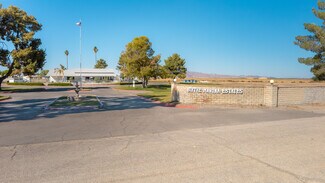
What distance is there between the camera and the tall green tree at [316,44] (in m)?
25.7

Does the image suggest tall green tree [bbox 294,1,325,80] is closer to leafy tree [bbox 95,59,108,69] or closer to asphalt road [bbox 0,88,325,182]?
asphalt road [bbox 0,88,325,182]

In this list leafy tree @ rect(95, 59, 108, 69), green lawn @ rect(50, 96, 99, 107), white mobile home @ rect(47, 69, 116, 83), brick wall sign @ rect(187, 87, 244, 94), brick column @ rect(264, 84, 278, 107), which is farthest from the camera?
leafy tree @ rect(95, 59, 108, 69)

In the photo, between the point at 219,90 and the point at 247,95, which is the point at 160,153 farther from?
the point at 247,95

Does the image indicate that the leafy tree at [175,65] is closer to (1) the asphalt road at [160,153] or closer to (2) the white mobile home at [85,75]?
(2) the white mobile home at [85,75]

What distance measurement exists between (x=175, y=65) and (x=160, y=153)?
6121 centimetres

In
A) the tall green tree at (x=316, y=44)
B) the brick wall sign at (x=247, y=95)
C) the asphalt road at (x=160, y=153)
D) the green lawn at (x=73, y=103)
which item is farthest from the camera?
the tall green tree at (x=316, y=44)

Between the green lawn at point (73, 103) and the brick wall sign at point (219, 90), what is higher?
the brick wall sign at point (219, 90)

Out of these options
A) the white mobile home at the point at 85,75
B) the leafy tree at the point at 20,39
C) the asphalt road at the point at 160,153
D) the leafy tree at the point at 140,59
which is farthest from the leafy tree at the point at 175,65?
the asphalt road at the point at 160,153

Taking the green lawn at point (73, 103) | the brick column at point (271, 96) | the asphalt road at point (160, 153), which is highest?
the brick column at point (271, 96)

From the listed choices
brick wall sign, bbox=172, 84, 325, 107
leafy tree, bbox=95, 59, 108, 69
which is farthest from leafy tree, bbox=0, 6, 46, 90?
leafy tree, bbox=95, 59, 108, 69

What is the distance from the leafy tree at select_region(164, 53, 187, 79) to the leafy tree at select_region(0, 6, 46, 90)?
3688 cm

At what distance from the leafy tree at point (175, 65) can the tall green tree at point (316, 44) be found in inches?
1584

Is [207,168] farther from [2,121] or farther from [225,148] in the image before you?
[2,121]

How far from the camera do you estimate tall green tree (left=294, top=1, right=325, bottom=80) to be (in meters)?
25.7
